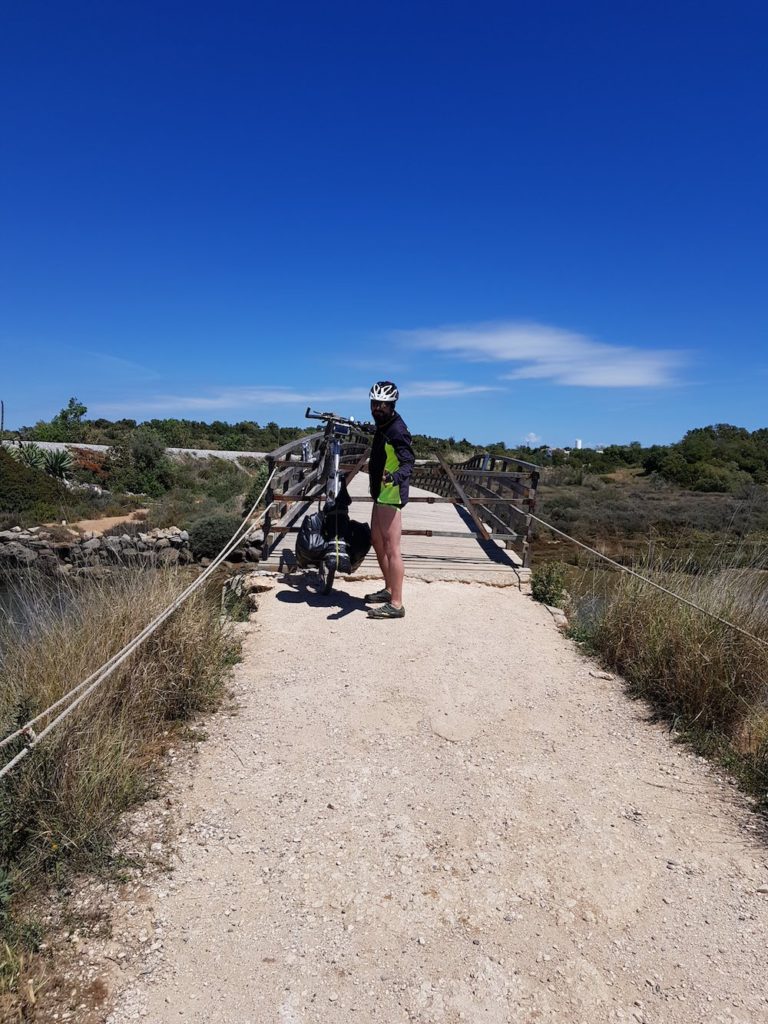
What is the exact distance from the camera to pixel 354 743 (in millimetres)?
3941

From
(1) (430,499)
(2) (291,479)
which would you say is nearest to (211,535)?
(2) (291,479)

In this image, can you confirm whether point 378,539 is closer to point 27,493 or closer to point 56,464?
point 27,493

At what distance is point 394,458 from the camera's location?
5.68 meters

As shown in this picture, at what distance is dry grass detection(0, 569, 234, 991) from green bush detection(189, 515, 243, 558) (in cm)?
1112

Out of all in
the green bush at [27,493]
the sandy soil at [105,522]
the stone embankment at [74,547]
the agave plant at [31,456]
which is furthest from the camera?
the agave plant at [31,456]

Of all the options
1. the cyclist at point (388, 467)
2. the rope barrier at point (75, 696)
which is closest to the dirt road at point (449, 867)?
the rope barrier at point (75, 696)

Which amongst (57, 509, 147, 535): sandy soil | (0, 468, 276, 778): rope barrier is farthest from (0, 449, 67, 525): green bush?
(0, 468, 276, 778): rope barrier

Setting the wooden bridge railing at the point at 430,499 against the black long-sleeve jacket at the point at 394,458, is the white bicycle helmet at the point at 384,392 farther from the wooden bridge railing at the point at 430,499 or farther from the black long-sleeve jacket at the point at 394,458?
the wooden bridge railing at the point at 430,499

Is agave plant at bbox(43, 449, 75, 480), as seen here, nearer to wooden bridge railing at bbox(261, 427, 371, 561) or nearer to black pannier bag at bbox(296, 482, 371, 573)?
wooden bridge railing at bbox(261, 427, 371, 561)

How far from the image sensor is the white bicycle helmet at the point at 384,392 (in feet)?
18.3

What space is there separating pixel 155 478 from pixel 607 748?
2429 centimetres

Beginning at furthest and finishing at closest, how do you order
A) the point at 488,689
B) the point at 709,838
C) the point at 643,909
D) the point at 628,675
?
the point at 628,675 → the point at 488,689 → the point at 709,838 → the point at 643,909

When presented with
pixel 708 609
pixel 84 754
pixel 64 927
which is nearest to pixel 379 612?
pixel 708 609

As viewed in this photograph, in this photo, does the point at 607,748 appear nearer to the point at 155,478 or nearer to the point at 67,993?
the point at 67,993
